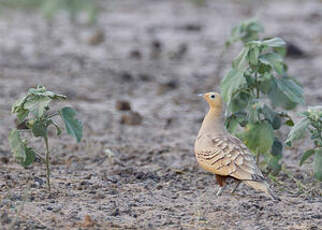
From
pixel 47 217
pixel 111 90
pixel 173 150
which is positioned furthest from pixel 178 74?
pixel 47 217

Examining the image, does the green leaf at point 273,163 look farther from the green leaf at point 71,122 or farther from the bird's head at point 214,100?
the green leaf at point 71,122

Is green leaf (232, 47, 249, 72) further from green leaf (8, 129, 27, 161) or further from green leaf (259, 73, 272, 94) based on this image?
green leaf (8, 129, 27, 161)

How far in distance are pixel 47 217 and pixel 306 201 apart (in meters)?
1.88

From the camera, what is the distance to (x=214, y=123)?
5266 millimetres

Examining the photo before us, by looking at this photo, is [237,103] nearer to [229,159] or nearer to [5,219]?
[229,159]

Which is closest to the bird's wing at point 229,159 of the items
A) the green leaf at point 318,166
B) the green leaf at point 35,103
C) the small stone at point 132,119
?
the green leaf at point 318,166

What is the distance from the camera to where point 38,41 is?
11.9m

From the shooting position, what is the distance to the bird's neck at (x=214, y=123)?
17.2 feet

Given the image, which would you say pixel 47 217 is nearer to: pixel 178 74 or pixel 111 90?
pixel 111 90

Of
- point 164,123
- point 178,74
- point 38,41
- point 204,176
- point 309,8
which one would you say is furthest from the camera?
point 309,8

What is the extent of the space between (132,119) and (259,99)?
8.05 feet

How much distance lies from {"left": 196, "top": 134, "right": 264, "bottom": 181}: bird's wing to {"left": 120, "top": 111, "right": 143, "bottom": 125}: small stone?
2.68 m

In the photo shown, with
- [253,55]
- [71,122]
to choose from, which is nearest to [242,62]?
[253,55]

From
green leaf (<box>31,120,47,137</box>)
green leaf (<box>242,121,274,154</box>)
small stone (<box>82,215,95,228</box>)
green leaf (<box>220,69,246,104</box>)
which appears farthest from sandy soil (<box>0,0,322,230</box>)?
green leaf (<box>220,69,246,104</box>)
